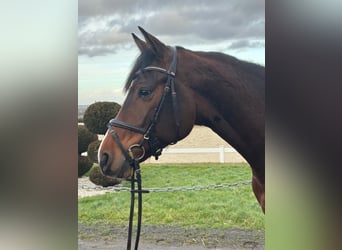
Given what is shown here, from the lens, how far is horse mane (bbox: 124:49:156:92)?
238cm

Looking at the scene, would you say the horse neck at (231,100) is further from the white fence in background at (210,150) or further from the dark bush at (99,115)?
the dark bush at (99,115)

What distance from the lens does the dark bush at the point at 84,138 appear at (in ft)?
7.99

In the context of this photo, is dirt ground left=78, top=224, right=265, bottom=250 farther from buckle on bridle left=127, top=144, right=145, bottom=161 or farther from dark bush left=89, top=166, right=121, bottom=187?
buckle on bridle left=127, top=144, right=145, bottom=161

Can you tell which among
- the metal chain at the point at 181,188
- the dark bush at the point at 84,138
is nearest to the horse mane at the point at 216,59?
the dark bush at the point at 84,138

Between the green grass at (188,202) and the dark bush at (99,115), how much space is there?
0.35 metres

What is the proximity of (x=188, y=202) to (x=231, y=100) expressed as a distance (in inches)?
26.3

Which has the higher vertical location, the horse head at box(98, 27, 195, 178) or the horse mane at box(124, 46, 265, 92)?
the horse mane at box(124, 46, 265, 92)

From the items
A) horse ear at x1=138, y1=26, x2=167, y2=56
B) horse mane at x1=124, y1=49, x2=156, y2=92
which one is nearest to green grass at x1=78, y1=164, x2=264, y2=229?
horse mane at x1=124, y1=49, x2=156, y2=92

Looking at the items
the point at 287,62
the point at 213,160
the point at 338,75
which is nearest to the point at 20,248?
the point at 213,160

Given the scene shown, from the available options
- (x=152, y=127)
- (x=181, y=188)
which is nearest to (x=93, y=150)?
(x=152, y=127)

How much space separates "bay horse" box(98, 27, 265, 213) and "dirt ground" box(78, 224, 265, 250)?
24 cm

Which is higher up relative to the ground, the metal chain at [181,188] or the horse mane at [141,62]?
the horse mane at [141,62]

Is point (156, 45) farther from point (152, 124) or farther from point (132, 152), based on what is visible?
point (132, 152)

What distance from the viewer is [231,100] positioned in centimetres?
242
